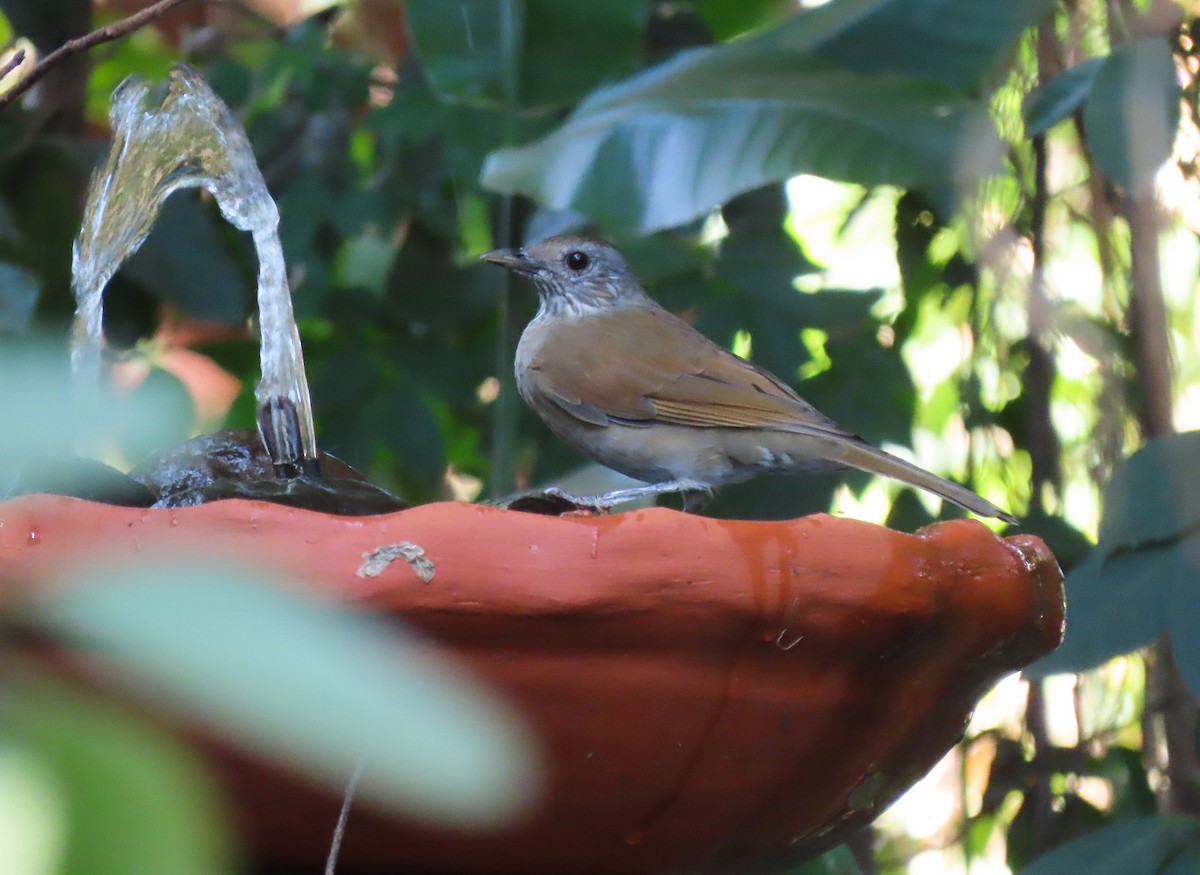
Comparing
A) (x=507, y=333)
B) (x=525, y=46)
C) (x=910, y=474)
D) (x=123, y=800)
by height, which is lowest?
(x=507, y=333)

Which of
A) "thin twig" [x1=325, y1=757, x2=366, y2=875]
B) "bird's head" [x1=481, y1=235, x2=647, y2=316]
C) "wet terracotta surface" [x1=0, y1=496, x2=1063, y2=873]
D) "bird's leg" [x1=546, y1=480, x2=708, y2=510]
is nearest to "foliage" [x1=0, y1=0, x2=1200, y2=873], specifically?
"bird's head" [x1=481, y1=235, x2=647, y2=316]

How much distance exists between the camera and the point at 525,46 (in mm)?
3947

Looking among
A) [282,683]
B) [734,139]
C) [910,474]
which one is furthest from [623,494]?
[282,683]

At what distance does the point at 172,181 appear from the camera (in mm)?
2660

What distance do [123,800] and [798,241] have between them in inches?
150

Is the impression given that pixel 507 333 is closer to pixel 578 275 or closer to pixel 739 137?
pixel 578 275

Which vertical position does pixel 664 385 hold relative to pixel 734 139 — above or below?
below

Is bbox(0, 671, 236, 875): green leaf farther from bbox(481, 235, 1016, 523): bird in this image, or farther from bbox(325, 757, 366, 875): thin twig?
bbox(481, 235, 1016, 523): bird

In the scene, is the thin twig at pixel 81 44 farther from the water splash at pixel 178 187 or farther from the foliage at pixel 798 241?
the foliage at pixel 798 241

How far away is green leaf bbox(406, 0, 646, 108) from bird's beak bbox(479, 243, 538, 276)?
47cm

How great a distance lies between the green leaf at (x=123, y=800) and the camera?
0.53 m

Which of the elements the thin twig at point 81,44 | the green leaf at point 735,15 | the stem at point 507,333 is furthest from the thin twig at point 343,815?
the green leaf at point 735,15

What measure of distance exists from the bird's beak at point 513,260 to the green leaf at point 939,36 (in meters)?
1.03

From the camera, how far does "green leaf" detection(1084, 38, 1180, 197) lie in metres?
2.83
